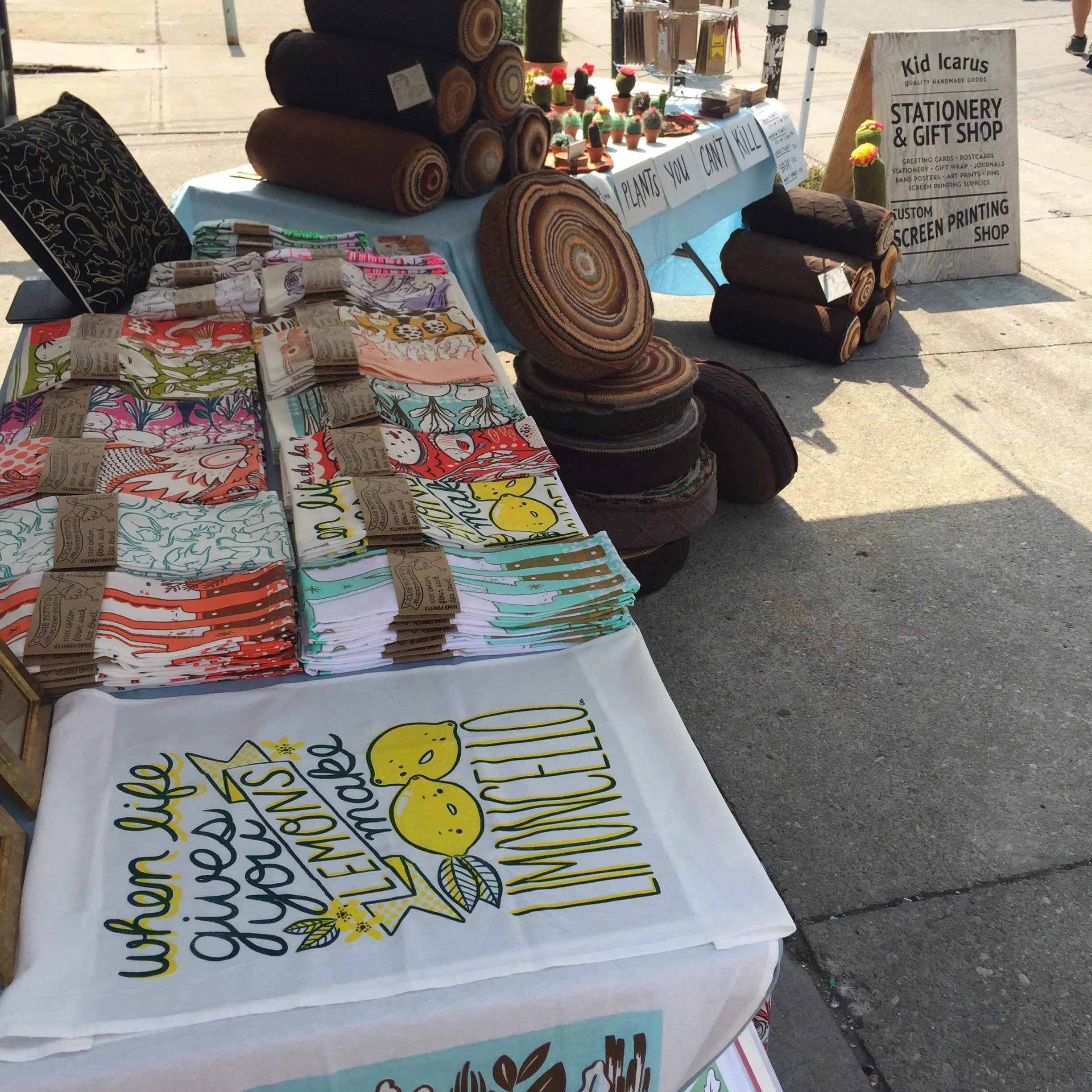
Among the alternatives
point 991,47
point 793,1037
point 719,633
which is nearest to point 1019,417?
point 719,633

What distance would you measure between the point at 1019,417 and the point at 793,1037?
2.69 metres

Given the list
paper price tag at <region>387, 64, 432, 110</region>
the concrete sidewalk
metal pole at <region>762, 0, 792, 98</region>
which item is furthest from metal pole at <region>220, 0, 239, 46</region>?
paper price tag at <region>387, 64, 432, 110</region>

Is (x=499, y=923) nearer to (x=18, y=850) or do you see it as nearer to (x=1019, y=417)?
(x=18, y=850)

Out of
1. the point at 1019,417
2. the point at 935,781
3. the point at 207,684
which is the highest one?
the point at 207,684

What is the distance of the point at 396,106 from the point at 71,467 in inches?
65.3

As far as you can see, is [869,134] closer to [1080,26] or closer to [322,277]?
[322,277]

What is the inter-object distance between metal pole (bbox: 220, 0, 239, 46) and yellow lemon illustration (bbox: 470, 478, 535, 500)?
894cm

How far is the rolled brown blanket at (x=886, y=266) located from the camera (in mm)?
4074

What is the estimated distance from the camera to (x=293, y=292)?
219 centimetres

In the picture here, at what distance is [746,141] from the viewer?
397cm

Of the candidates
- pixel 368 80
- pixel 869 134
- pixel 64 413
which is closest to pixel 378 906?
pixel 64 413

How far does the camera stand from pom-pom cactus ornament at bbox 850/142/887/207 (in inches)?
171

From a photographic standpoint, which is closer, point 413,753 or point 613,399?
point 413,753

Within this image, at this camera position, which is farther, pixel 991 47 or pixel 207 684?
pixel 991 47
